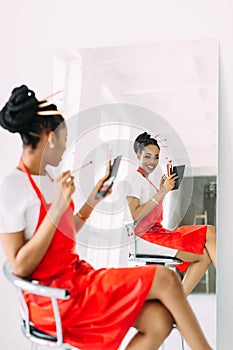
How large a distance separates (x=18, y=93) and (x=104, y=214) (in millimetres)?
698

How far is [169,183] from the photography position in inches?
113

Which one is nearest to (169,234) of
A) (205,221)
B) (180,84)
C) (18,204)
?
(205,221)

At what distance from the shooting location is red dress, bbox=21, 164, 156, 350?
2.32m

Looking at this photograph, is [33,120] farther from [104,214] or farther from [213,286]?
[213,286]

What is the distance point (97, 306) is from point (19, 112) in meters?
0.80

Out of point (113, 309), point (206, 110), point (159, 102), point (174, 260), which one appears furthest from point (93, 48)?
point (113, 309)

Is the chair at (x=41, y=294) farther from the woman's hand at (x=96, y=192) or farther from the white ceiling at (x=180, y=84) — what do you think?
the white ceiling at (x=180, y=84)

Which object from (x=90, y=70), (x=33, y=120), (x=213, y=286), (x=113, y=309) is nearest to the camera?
(x=113, y=309)

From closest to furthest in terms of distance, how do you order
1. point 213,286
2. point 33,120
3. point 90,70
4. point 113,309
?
point 113,309, point 33,120, point 213,286, point 90,70

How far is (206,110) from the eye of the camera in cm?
285

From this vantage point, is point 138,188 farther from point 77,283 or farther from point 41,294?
point 41,294

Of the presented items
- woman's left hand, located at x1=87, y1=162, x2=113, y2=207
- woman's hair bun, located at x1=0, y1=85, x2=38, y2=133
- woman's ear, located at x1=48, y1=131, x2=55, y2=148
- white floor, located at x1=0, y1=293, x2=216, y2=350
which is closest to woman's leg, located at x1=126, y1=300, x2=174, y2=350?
white floor, located at x1=0, y1=293, x2=216, y2=350

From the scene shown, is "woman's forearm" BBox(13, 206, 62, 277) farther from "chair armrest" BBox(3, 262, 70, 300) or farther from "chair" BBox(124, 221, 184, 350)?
"chair" BBox(124, 221, 184, 350)

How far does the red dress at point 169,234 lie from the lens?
2.84 meters
